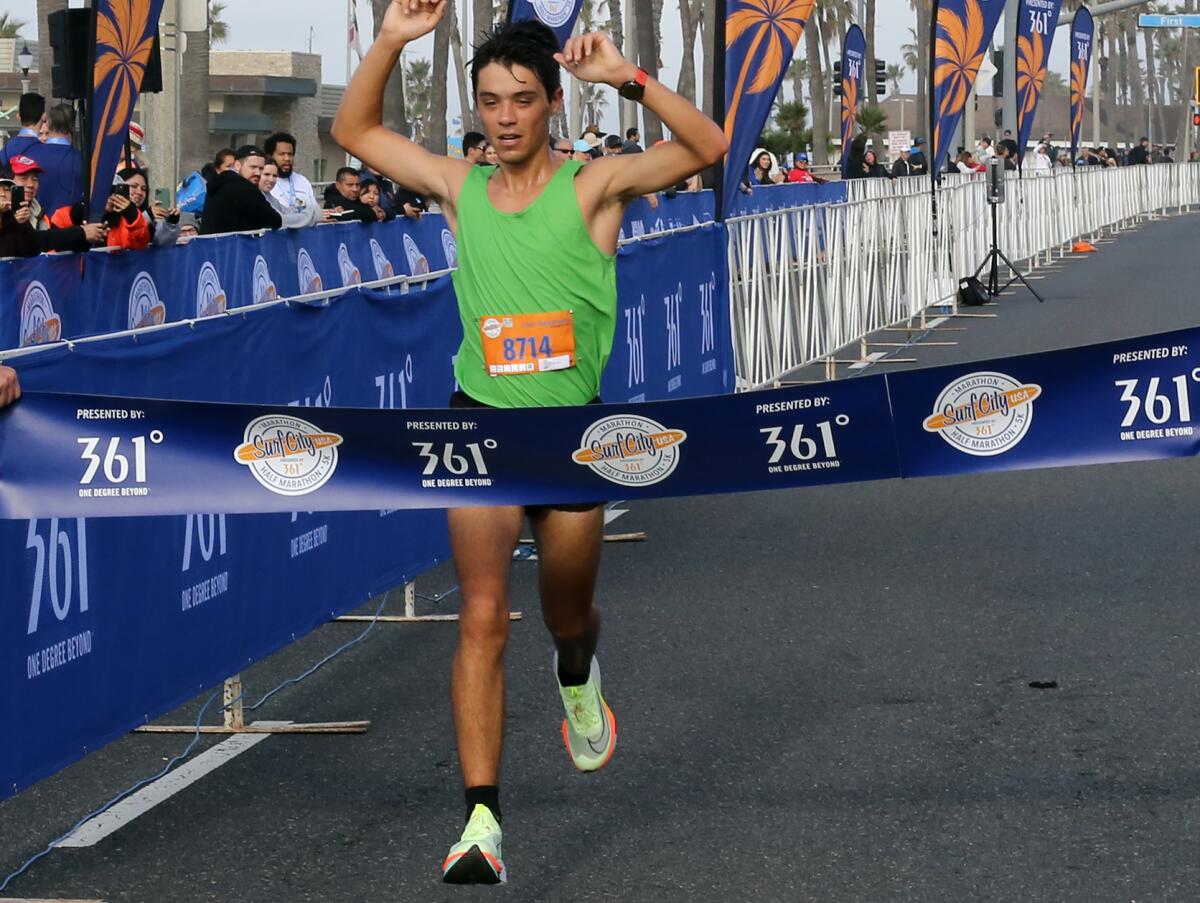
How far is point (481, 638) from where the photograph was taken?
4.97m

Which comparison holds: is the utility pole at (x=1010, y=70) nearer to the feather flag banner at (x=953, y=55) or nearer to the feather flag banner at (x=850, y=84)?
the feather flag banner at (x=953, y=55)

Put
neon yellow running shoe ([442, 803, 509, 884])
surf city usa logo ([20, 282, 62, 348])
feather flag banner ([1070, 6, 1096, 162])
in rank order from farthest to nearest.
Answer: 1. feather flag banner ([1070, 6, 1096, 162])
2. surf city usa logo ([20, 282, 62, 348])
3. neon yellow running shoe ([442, 803, 509, 884])

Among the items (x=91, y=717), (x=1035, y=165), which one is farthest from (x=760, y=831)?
(x=1035, y=165)

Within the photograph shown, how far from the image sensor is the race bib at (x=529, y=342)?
16.9 ft

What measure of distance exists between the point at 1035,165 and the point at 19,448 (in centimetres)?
3729

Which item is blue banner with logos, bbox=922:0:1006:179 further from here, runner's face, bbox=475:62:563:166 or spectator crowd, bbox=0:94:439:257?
runner's face, bbox=475:62:563:166

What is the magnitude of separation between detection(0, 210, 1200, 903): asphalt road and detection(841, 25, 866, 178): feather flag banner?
2540cm

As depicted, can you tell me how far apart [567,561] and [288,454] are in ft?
2.44

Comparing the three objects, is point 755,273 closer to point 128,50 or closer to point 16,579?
point 128,50

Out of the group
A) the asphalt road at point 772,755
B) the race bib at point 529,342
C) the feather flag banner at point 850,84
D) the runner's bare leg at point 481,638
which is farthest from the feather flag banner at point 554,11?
the feather flag banner at point 850,84

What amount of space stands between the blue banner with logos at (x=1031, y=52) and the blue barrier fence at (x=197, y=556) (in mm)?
20335

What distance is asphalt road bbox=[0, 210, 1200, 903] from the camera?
541cm

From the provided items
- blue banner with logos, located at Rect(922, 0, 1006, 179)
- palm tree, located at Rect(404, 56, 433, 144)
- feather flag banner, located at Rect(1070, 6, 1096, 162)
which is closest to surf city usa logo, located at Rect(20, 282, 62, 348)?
blue banner with logos, located at Rect(922, 0, 1006, 179)

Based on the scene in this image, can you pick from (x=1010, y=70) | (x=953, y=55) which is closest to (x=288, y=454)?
(x=953, y=55)
